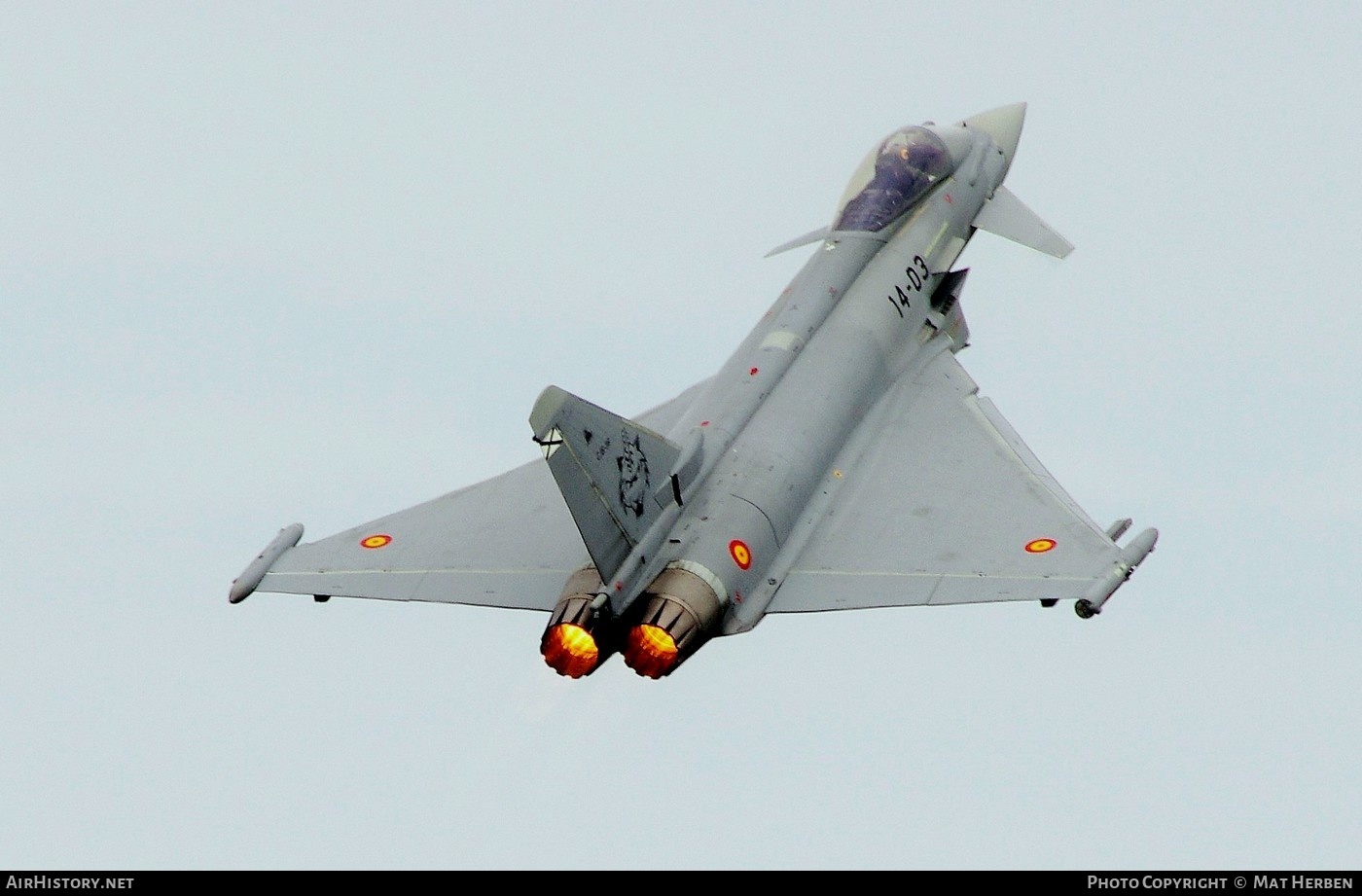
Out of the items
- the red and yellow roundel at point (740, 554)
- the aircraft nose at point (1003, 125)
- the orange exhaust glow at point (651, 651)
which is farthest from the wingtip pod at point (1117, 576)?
the aircraft nose at point (1003, 125)

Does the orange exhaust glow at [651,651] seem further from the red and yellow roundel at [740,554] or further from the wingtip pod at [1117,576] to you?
the wingtip pod at [1117,576]

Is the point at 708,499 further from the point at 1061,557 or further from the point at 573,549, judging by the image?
the point at 1061,557

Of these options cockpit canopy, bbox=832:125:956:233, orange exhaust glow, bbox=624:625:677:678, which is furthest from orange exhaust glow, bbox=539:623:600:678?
cockpit canopy, bbox=832:125:956:233

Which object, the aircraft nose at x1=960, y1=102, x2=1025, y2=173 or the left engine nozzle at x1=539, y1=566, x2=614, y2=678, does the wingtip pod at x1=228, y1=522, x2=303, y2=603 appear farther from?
the aircraft nose at x1=960, y1=102, x2=1025, y2=173

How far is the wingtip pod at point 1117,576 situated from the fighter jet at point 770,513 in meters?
0.02

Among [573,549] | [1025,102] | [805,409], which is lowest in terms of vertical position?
[573,549]

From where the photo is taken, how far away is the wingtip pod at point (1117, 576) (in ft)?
67.8

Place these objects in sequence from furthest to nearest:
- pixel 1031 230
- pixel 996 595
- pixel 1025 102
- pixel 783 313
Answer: pixel 1025 102 → pixel 1031 230 → pixel 783 313 → pixel 996 595

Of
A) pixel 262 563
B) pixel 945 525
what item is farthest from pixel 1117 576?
pixel 262 563

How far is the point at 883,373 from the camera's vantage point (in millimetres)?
23922

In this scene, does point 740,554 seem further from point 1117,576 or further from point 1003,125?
point 1003,125

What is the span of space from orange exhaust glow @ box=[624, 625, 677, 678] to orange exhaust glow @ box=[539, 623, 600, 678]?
1.24 ft

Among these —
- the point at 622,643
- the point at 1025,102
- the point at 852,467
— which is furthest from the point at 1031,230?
the point at 622,643

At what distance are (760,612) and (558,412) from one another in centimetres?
318
